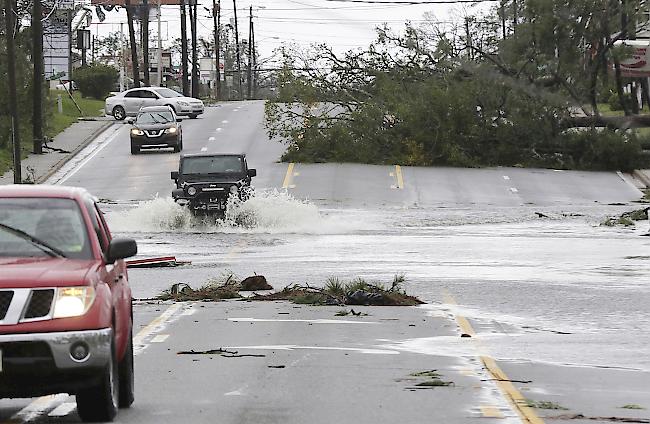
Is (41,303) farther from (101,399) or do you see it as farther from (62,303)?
(101,399)

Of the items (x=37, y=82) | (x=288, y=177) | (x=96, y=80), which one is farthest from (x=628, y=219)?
(x=96, y=80)

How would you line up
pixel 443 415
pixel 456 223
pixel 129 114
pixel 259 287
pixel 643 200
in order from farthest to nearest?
1. pixel 129 114
2. pixel 643 200
3. pixel 456 223
4. pixel 259 287
5. pixel 443 415

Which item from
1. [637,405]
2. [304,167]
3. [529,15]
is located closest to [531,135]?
[529,15]

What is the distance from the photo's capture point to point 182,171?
34.0 m

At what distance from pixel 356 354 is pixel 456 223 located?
2400 centimetres

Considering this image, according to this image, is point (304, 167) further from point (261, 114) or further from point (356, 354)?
point (356, 354)

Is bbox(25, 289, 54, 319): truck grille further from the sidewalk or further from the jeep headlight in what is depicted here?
the sidewalk

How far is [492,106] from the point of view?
174 feet

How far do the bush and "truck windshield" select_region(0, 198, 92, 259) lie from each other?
265 feet

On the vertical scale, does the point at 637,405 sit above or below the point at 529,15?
below

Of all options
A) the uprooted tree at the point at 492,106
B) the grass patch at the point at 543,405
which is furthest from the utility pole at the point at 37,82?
the grass patch at the point at 543,405

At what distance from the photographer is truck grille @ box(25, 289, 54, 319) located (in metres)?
8.64

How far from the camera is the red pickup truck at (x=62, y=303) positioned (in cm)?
855

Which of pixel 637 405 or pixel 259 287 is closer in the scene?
pixel 637 405
